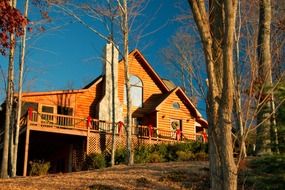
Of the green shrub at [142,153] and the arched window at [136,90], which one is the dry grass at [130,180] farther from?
the arched window at [136,90]

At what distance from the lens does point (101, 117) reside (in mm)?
29797

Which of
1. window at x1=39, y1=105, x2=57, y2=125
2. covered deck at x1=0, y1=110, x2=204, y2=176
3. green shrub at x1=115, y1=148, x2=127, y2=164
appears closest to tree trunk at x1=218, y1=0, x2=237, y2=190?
green shrub at x1=115, y1=148, x2=127, y2=164

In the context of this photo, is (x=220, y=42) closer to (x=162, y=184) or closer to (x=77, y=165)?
(x=162, y=184)

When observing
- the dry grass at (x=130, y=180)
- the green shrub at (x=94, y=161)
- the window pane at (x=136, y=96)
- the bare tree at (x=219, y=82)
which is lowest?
the dry grass at (x=130, y=180)

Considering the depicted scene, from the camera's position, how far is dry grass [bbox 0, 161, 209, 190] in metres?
12.5

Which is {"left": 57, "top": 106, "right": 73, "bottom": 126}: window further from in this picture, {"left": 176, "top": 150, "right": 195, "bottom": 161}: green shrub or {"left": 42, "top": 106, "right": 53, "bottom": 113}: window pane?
{"left": 176, "top": 150, "right": 195, "bottom": 161}: green shrub

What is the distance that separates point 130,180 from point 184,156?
10.3 metres

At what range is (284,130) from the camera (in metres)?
11.7

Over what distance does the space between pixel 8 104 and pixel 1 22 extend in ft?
37.5

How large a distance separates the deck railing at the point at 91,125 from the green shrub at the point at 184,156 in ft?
15.1

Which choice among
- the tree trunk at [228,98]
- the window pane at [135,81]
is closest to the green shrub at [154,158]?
the window pane at [135,81]

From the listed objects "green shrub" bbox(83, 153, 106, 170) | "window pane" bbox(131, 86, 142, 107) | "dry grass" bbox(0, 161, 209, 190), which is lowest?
"dry grass" bbox(0, 161, 209, 190)

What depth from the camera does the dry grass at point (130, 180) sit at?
1251 centimetres

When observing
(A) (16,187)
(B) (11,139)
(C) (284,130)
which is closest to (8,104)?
(B) (11,139)
